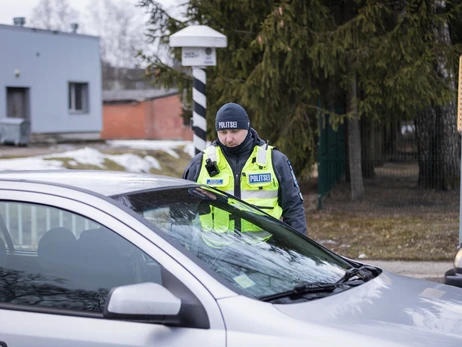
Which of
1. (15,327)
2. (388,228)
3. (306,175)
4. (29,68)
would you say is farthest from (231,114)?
(29,68)

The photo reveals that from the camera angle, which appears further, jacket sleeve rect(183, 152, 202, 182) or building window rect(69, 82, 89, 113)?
building window rect(69, 82, 89, 113)

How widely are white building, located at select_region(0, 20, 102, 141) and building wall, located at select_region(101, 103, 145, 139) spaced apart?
616 inches

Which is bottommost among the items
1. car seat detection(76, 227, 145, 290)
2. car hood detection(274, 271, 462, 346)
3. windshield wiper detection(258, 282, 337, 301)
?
car hood detection(274, 271, 462, 346)

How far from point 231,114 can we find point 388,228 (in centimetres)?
747

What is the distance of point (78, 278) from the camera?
346 centimetres

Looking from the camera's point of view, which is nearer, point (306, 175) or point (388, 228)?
point (388, 228)

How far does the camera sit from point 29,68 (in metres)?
37.2

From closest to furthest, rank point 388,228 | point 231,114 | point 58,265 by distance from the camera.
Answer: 1. point 58,265
2. point 231,114
3. point 388,228

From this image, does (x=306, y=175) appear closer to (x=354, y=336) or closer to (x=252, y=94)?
(x=252, y=94)

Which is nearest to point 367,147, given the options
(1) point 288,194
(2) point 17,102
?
(1) point 288,194

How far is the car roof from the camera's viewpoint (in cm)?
370

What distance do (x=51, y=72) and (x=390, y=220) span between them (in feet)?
90.9

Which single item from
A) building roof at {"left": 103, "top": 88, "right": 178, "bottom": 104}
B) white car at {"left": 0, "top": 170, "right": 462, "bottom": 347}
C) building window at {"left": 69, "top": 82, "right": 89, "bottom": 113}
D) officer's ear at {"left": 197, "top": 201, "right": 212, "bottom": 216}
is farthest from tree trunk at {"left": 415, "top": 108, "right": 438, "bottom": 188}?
building roof at {"left": 103, "top": 88, "right": 178, "bottom": 104}

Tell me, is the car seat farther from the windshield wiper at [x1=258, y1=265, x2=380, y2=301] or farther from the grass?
the grass
